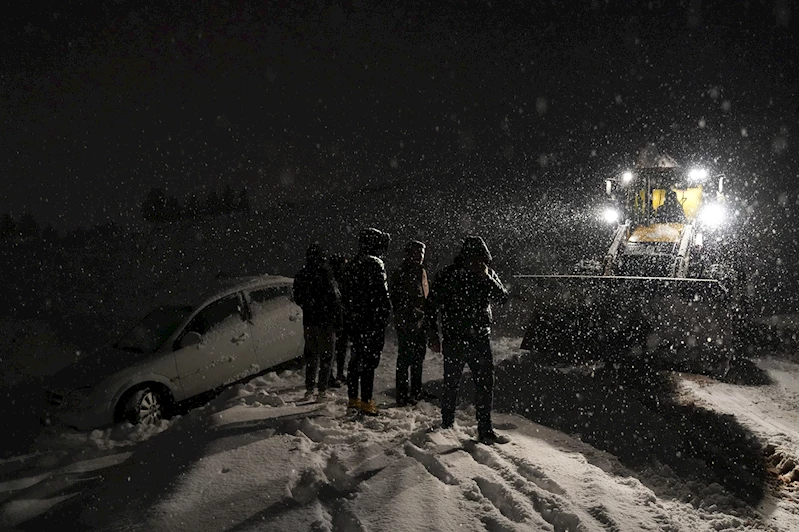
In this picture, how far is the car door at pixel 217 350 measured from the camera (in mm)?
6105

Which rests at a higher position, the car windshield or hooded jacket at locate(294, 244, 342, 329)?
hooded jacket at locate(294, 244, 342, 329)

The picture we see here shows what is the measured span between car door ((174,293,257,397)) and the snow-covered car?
1 cm

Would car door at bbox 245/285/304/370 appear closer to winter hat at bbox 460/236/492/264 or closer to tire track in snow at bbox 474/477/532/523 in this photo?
winter hat at bbox 460/236/492/264

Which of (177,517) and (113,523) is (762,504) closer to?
(177,517)

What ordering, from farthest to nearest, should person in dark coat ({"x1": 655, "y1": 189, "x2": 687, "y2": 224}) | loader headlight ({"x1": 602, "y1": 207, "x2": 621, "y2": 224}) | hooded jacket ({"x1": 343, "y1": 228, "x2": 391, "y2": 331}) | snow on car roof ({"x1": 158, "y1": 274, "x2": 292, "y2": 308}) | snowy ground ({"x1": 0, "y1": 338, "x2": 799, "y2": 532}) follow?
1. loader headlight ({"x1": 602, "y1": 207, "x2": 621, "y2": 224})
2. person in dark coat ({"x1": 655, "y1": 189, "x2": 687, "y2": 224})
3. snow on car roof ({"x1": 158, "y1": 274, "x2": 292, "y2": 308})
4. hooded jacket ({"x1": 343, "y1": 228, "x2": 391, "y2": 331})
5. snowy ground ({"x1": 0, "y1": 338, "x2": 799, "y2": 532})

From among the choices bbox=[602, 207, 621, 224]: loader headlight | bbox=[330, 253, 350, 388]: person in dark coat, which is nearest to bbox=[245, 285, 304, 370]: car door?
bbox=[330, 253, 350, 388]: person in dark coat

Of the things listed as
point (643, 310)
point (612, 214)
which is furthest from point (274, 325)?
point (612, 214)

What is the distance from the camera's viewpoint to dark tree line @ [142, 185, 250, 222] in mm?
42125

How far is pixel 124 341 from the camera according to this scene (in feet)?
20.8

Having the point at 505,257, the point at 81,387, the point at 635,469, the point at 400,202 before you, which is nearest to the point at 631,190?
the point at 505,257

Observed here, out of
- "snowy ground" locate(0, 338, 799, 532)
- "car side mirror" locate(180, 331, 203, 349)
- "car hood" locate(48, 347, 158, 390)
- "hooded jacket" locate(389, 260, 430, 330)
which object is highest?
"hooded jacket" locate(389, 260, 430, 330)

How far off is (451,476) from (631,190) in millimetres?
13349

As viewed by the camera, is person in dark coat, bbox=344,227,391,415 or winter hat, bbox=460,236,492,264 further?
person in dark coat, bbox=344,227,391,415

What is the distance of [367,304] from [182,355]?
2750mm
